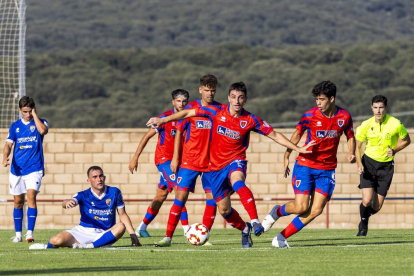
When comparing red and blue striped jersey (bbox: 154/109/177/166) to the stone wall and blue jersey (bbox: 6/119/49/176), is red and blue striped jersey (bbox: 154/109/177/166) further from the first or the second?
the stone wall

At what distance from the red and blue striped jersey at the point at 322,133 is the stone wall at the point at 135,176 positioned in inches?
397

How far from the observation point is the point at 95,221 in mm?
11586

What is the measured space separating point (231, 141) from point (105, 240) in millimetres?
2026

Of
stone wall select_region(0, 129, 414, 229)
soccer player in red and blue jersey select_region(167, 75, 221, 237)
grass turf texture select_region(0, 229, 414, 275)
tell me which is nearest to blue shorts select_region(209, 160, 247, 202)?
soccer player in red and blue jersey select_region(167, 75, 221, 237)

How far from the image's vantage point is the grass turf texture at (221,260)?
8352 mm

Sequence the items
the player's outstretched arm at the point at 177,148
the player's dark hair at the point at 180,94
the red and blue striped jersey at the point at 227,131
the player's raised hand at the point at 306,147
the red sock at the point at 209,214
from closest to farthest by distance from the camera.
Result: 1. the player's raised hand at the point at 306,147
2. the red and blue striped jersey at the point at 227,131
3. the red sock at the point at 209,214
4. the player's outstretched arm at the point at 177,148
5. the player's dark hair at the point at 180,94

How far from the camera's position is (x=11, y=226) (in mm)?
22656

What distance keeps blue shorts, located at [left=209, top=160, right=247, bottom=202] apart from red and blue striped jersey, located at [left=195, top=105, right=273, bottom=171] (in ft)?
0.18

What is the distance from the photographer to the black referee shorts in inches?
558

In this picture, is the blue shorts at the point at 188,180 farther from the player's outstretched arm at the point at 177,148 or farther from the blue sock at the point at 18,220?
the blue sock at the point at 18,220

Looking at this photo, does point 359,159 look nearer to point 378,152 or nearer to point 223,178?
point 378,152

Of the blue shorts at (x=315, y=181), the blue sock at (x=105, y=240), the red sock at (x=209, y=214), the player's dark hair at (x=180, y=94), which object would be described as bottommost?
the blue sock at (x=105, y=240)

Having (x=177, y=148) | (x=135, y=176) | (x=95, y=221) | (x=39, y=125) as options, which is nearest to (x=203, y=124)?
(x=177, y=148)

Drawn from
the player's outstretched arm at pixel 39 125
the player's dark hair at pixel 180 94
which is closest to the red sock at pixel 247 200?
the player's dark hair at pixel 180 94
